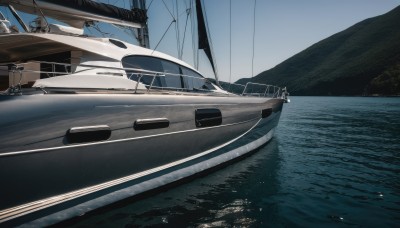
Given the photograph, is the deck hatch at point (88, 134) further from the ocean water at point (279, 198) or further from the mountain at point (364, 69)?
the mountain at point (364, 69)

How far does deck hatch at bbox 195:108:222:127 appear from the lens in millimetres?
5527

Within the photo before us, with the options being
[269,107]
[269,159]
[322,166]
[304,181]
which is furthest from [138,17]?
[322,166]

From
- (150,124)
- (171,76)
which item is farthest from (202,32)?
(150,124)

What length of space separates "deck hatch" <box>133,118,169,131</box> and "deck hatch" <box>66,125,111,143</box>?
20.5 inches

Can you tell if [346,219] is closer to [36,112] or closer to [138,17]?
[36,112]

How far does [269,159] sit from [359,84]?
121 metres

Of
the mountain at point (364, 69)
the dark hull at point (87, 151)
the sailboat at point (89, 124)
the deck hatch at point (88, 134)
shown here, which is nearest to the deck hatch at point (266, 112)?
the sailboat at point (89, 124)

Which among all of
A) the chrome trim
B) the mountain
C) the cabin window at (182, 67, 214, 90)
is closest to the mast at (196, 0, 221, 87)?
the cabin window at (182, 67, 214, 90)

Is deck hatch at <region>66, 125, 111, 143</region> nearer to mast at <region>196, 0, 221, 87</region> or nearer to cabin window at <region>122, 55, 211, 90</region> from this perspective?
cabin window at <region>122, 55, 211, 90</region>

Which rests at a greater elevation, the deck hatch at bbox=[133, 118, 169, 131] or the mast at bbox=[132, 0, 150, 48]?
the mast at bbox=[132, 0, 150, 48]

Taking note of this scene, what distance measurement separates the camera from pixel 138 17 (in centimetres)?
→ 778

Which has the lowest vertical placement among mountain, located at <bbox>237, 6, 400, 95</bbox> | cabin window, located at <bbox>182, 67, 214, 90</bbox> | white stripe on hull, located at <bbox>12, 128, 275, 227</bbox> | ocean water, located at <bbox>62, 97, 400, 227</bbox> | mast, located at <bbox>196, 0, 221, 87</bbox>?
ocean water, located at <bbox>62, 97, 400, 227</bbox>

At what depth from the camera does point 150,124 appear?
15.0 feet

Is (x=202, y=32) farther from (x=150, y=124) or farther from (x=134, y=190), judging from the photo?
(x=134, y=190)
